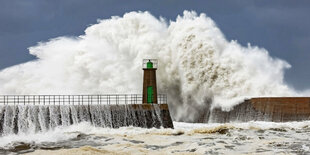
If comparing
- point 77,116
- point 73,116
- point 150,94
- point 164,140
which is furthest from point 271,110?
point 73,116

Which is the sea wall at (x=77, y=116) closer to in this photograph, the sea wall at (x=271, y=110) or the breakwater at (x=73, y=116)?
the breakwater at (x=73, y=116)

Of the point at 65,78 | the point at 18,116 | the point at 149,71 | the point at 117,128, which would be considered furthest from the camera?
the point at 65,78

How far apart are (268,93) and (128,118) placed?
10.6 metres

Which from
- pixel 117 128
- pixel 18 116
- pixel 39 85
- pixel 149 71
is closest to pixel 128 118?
pixel 117 128

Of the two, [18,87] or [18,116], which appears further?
[18,87]

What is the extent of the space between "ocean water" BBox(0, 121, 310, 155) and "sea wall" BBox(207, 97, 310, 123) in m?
0.88

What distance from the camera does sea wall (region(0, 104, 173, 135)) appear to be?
2148 centimetres

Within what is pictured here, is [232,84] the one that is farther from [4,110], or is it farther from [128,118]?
[4,110]

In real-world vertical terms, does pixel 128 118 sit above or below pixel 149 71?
below

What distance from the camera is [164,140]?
1930cm

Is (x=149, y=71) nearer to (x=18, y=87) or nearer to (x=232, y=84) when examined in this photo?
(x=232, y=84)

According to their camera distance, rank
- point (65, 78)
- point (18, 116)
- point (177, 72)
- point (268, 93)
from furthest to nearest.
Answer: point (65, 78) < point (177, 72) < point (268, 93) < point (18, 116)

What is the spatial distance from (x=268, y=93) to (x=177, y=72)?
6.34m

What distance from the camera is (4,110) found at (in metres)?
21.6
